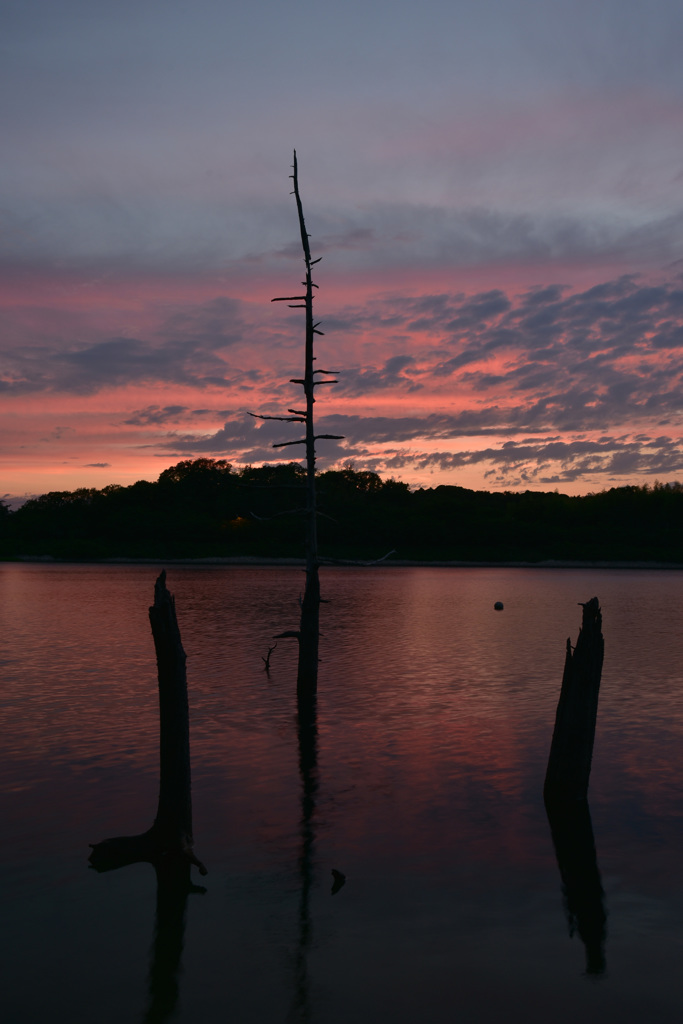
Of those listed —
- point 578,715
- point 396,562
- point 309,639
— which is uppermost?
point 396,562

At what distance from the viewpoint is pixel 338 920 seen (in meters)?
10.6

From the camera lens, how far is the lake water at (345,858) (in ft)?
29.4

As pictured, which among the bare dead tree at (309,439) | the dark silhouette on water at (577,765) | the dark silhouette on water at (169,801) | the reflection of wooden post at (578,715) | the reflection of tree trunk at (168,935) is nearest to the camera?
the reflection of tree trunk at (168,935)

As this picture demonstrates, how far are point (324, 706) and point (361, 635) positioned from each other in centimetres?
2104

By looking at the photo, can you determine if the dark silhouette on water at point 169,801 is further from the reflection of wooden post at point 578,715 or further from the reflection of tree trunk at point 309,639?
the reflection of tree trunk at point 309,639

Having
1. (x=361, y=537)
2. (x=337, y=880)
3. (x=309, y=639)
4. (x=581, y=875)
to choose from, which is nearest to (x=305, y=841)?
(x=337, y=880)

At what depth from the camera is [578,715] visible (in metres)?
14.6

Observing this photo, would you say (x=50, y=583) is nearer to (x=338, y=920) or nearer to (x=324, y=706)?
(x=324, y=706)

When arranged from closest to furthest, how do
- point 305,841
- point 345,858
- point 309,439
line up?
point 345,858, point 305,841, point 309,439

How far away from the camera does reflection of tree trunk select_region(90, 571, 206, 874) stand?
11950 mm

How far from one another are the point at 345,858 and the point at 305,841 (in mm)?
977

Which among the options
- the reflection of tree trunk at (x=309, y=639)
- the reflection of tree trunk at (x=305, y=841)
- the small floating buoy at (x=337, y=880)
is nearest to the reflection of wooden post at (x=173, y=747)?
the reflection of tree trunk at (x=305, y=841)

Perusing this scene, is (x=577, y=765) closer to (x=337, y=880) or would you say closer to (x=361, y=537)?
(x=337, y=880)

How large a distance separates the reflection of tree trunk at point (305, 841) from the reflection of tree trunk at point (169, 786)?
182 cm
